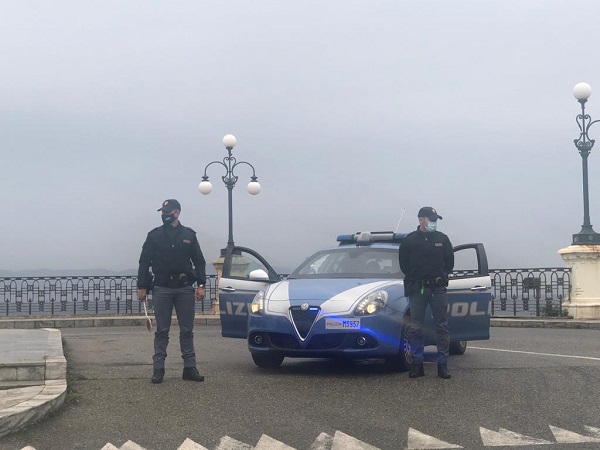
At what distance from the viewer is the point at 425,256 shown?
9.49 metres

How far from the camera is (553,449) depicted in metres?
6.20

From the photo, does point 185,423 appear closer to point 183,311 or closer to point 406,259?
point 183,311

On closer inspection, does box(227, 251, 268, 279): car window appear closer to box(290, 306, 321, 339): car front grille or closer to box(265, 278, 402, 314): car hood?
box(265, 278, 402, 314): car hood

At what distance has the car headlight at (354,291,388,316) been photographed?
9.33 m

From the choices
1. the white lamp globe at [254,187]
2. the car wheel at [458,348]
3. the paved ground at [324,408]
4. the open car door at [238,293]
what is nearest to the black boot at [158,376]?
the paved ground at [324,408]

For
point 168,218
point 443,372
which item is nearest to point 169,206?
point 168,218

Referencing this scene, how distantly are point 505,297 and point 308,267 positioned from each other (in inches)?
472

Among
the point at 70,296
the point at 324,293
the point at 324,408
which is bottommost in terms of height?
the point at 324,408

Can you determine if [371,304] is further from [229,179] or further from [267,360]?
[229,179]

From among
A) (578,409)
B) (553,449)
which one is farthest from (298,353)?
(553,449)

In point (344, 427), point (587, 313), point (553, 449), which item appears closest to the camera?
point (553, 449)

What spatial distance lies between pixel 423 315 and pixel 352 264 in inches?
54.6

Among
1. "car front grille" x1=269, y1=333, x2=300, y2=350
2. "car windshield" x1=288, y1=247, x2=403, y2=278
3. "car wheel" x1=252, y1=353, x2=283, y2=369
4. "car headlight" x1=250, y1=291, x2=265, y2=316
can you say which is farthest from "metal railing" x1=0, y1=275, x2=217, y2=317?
"car front grille" x1=269, y1=333, x2=300, y2=350

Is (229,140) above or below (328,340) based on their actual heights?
above
